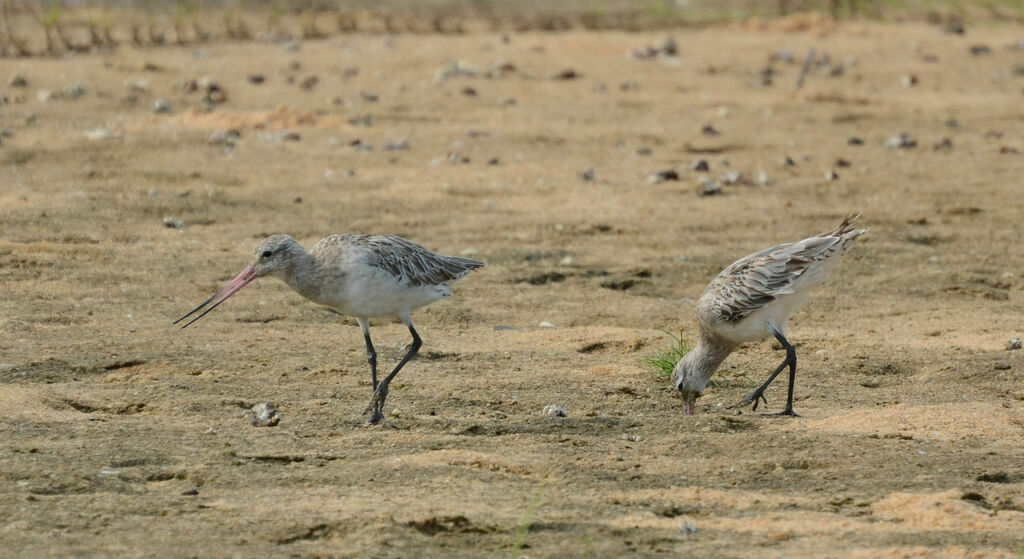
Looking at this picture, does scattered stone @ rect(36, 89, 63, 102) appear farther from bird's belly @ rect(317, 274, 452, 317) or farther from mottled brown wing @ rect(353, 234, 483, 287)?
bird's belly @ rect(317, 274, 452, 317)

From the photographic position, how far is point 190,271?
8523mm

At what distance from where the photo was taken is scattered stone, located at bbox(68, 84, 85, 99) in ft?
41.1

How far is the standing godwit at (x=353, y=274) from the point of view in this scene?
6426 millimetres

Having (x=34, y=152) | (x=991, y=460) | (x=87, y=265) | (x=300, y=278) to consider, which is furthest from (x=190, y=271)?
(x=991, y=460)

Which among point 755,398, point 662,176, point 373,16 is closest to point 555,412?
point 755,398

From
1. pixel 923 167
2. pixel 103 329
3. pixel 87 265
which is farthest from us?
pixel 923 167

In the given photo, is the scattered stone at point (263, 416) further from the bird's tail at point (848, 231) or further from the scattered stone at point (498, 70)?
the scattered stone at point (498, 70)

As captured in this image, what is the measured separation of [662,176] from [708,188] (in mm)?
494

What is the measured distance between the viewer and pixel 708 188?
10.7m

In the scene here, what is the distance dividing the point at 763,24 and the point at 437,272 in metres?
11.5

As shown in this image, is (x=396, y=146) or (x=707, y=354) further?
(x=396, y=146)

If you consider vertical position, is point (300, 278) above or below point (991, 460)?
above

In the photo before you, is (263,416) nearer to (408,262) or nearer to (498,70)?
(408,262)

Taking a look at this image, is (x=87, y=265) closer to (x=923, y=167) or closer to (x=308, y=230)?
(x=308, y=230)
